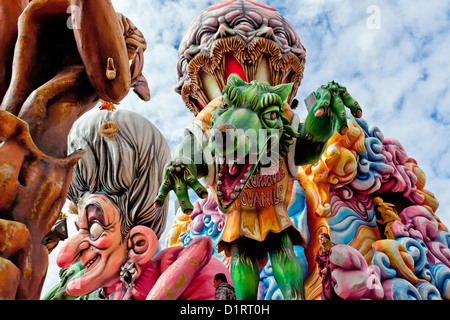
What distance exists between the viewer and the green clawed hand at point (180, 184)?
1.49 metres

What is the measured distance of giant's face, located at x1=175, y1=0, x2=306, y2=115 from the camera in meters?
2.33

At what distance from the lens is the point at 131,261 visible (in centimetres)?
189

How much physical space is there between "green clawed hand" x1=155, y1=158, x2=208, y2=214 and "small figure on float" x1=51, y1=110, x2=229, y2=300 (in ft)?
1.44

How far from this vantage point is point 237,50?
7.67ft

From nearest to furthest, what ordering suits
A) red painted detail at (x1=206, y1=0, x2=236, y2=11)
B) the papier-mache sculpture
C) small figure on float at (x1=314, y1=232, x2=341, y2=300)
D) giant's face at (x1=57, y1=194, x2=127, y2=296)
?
small figure on float at (x1=314, y1=232, x2=341, y2=300) → giant's face at (x1=57, y1=194, x2=127, y2=296) → the papier-mache sculpture → red painted detail at (x1=206, y1=0, x2=236, y2=11)

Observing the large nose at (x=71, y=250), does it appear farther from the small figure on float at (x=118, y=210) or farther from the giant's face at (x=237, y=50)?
the giant's face at (x=237, y=50)

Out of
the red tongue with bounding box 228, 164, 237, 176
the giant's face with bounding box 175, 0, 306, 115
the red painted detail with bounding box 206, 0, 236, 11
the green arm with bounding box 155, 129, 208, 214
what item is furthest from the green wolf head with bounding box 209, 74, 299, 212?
the red painted detail with bounding box 206, 0, 236, 11

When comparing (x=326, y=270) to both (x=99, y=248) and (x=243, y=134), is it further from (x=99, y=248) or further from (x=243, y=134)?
(x=99, y=248)

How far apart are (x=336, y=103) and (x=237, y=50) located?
2.87 ft

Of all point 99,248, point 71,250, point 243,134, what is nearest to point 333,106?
point 243,134

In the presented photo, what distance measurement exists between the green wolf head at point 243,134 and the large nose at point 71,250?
0.85m

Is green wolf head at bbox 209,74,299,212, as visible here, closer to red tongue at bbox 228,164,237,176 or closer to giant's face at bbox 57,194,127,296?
red tongue at bbox 228,164,237,176

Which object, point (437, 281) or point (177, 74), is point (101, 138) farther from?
point (437, 281)
